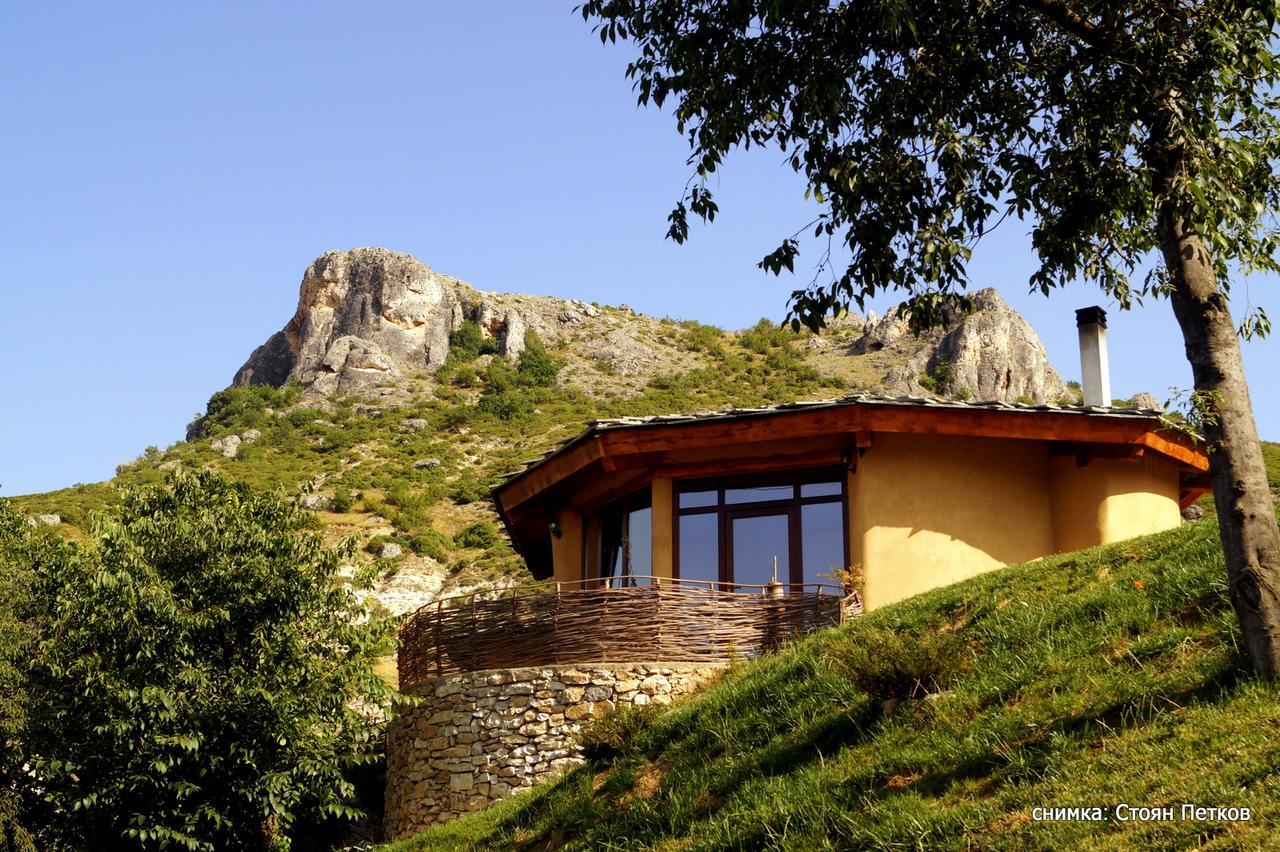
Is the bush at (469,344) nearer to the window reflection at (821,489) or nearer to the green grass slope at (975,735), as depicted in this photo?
the window reflection at (821,489)

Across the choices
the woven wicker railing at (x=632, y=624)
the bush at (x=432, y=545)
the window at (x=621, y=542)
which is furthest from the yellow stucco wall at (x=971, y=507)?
the bush at (x=432, y=545)

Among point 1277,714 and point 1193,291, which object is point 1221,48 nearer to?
point 1193,291

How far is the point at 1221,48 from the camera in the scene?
842cm

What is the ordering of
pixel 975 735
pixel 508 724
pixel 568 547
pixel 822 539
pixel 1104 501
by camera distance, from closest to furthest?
pixel 975 735 < pixel 508 724 < pixel 822 539 < pixel 1104 501 < pixel 568 547

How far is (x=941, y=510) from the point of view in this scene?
16.2 m

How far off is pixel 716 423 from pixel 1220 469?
27.9ft

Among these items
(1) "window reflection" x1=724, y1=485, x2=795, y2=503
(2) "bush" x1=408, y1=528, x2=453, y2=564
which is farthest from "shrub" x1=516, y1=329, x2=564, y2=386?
(1) "window reflection" x1=724, y1=485, x2=795, y2=503

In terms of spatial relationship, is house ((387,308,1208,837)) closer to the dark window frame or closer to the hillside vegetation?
the dark window frame

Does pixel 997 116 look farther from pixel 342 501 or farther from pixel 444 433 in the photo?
pixel 444 433

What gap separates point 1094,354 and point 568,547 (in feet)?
27.2

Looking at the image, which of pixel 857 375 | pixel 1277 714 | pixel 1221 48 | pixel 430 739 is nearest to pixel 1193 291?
pixel 1221 48

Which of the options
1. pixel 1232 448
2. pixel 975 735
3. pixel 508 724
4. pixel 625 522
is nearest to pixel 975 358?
pixel 625 522

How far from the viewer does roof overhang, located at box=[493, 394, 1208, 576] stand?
1570 cm

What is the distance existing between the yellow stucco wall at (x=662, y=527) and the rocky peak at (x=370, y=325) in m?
61.7
